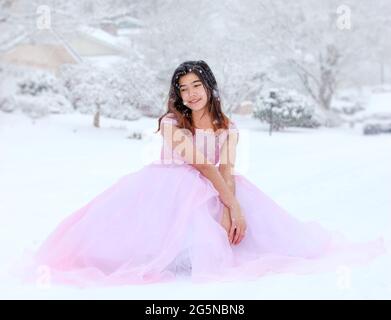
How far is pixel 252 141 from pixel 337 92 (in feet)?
16.2

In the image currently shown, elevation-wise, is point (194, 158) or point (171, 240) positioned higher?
point (194, 158)

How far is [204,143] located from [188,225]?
372 mm

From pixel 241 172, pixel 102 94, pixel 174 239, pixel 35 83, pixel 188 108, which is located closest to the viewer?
pixel 174 239

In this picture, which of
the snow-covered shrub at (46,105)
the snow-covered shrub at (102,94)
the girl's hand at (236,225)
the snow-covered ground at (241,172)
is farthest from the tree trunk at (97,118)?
the girl's hand at (236,225)

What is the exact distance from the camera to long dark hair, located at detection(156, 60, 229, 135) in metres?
2.24

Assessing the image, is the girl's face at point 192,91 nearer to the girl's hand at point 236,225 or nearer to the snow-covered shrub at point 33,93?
the girl's hand at point 236,225

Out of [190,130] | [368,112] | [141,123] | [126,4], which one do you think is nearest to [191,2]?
[126,4]

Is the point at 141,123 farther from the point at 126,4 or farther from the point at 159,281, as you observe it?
the point at 159,281

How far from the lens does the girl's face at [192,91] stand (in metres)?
2.24

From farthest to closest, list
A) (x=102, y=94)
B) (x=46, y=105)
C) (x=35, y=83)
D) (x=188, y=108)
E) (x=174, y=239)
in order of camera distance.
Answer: (x=35, y=83)
(x=46, y=105)
(x=102, y=94)
(x=188, y=108)
(x=174, y=239)

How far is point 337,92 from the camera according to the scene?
13.0 m

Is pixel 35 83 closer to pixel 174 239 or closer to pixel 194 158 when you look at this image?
pixel 194 158

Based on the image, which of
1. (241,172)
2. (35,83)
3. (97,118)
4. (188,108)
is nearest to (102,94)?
(97,118)

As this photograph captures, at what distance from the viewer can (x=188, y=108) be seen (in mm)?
2318
